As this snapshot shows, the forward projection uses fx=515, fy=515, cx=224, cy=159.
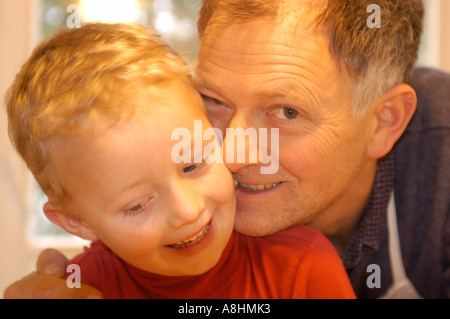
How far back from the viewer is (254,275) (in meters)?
1.16

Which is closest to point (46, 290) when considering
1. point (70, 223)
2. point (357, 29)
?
point (70, 223)

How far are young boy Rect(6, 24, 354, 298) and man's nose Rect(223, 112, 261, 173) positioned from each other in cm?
5

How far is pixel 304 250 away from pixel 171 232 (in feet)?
1.07

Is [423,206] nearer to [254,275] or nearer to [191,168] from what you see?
[254,275]

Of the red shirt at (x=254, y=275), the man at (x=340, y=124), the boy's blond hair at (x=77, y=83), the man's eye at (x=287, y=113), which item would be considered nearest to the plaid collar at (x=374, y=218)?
the man at (x=340, y=124)

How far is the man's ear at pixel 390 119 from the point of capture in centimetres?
136

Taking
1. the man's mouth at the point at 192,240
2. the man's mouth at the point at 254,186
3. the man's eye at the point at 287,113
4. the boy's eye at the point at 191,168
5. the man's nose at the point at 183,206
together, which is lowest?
the man's mouth at the point at 192,240

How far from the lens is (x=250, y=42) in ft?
3.84

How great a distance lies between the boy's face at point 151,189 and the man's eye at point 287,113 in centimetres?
21

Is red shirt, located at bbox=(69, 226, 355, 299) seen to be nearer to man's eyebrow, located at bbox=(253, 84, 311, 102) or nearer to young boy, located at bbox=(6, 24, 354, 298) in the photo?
young boy, located at bbox=(6, 24, 354, 298)

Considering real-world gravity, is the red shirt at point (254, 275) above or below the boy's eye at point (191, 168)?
below

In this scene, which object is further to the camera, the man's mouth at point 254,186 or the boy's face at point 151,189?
the man's mouth at point 254,186

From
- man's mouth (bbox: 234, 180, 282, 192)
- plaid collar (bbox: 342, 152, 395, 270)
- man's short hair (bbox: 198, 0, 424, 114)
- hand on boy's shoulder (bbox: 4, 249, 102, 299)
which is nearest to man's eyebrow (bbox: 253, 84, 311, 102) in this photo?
man's short hair (bbox: 198, 0, 424, 114)

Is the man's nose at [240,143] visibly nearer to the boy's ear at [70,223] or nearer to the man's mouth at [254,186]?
the man's mouth at [254,186]
